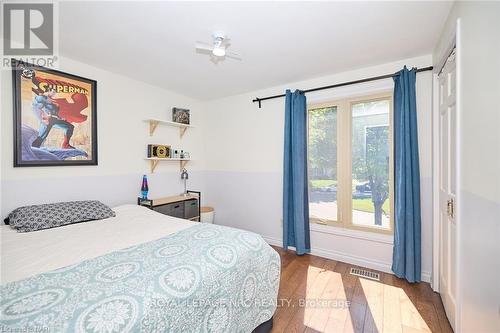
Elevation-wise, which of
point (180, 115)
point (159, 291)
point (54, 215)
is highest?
point (180, 115)

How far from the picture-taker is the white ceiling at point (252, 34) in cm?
160

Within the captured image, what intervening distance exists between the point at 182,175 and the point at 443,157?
330cm

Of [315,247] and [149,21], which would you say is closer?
[149,21]

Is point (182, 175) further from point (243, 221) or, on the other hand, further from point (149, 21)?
point (149, 21)

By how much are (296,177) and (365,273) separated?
133 centimetres

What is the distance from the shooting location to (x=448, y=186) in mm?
1783

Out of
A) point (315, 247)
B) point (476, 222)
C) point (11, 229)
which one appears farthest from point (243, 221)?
point (476, 222)

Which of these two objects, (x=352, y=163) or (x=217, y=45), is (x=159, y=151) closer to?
(x=217, y=45)

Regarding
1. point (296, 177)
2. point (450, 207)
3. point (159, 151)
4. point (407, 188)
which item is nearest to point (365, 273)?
point (407, 188)

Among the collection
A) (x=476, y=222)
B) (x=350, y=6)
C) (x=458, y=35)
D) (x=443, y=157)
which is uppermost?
(x=350, y=6)

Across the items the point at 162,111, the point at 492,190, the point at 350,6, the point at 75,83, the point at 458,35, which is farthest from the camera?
the point at 162,111

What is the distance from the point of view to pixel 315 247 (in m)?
2.97

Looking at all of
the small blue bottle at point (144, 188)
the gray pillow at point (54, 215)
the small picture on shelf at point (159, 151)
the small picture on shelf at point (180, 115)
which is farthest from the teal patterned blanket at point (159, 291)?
the small picture on shelf at point (180, 115)

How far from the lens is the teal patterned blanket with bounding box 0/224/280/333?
83cm
